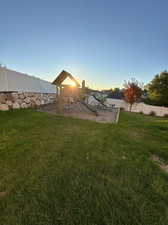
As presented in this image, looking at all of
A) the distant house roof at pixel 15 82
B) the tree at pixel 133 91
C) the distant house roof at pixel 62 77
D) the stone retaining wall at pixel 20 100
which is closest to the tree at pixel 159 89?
the tree at pixel 133 91

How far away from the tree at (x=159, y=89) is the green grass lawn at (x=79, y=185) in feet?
62.7

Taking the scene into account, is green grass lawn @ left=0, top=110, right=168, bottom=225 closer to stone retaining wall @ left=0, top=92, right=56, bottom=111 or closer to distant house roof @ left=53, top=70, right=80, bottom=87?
stone retaining wall @ left=0, top=92, right=56, bottom=111

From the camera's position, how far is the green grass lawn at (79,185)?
55.9 inches

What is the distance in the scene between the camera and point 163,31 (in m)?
7.88

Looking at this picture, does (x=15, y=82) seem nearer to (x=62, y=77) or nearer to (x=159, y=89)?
(x=62, y=77)

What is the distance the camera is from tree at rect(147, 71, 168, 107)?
18498 millimetres

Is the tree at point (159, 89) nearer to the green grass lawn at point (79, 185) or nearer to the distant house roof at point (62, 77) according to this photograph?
the distant house roof at point (62, 77)

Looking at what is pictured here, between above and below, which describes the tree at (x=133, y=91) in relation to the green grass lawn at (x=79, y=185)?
above

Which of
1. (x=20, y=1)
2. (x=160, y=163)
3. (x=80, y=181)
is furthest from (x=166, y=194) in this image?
(x=20, y=1)

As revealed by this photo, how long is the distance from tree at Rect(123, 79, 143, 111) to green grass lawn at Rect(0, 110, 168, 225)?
16.6 meters

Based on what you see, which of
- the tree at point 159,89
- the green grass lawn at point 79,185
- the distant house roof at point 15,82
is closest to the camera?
the green grass lawn at point 79,185

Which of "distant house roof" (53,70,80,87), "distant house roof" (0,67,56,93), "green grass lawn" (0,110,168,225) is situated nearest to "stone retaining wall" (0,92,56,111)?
"distant house roof" (0,67,56,93)

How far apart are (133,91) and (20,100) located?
16.8 meters

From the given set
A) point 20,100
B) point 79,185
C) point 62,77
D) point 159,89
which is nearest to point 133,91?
point 159,89
